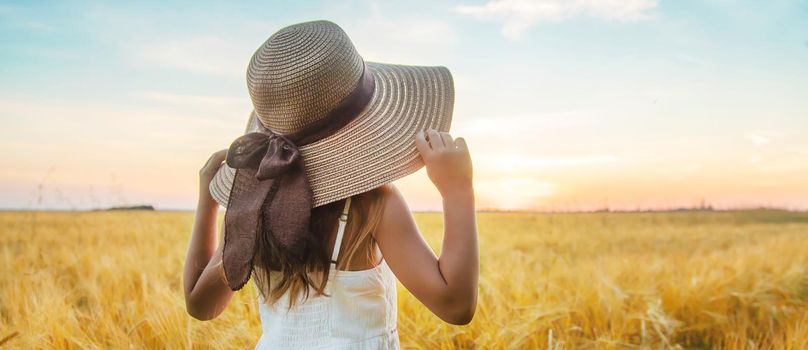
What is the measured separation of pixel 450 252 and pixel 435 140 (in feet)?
0.78

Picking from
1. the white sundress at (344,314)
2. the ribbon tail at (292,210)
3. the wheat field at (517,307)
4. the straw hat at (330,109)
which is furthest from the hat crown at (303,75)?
the wheat field at (517,307)

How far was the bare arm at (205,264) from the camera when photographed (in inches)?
63.6

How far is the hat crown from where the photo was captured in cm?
143

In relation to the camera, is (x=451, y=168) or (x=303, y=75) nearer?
(x=451, y=168)

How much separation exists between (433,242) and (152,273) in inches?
120

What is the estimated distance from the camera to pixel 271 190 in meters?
1.43

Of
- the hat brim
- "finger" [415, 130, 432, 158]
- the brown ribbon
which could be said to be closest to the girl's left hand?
the hat brim

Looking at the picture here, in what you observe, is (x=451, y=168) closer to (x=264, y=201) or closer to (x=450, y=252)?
(x=450, y=252)

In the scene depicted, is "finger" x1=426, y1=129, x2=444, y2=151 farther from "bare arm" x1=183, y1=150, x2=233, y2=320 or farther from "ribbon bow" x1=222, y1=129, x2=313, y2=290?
"bare arm" x1=183, y1=150, x2=233, y2=320

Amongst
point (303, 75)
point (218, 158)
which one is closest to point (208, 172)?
point (218, 158)

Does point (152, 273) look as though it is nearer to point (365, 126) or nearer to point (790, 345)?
point (365, 126)

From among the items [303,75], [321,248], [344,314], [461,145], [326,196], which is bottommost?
[344,314]

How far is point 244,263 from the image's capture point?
1413 mm

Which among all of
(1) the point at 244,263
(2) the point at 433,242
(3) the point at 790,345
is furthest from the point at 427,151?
(2) the point at 433,242
